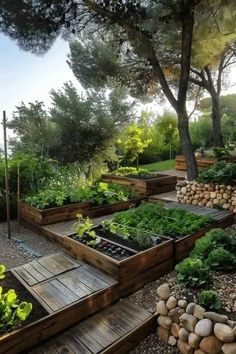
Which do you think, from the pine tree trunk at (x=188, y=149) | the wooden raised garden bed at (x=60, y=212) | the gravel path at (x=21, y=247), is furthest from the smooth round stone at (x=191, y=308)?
the pine tree trunk at (x=188, y=149)

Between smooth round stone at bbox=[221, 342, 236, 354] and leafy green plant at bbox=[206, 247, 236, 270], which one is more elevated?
leafy green plant at bbox=[206, 247, 236, 270]

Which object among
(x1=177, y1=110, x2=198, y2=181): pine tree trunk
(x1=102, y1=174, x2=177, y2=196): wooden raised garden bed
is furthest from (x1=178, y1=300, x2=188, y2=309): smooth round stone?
(x1=177, y1=110, x2=198, y2=181): pine tree trunk

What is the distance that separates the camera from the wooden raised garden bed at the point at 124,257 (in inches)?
113

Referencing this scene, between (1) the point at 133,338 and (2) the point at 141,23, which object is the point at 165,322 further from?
(2) the point at 141,23

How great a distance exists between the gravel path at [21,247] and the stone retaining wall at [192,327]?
1.90 m

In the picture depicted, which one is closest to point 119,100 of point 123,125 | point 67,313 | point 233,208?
point 123,125

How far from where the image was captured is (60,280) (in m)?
2.95

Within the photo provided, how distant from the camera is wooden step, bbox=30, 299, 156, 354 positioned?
86.0 inches

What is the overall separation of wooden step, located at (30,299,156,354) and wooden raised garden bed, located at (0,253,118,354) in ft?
0.25

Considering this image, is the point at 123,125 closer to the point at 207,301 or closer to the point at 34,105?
the point at 34,105

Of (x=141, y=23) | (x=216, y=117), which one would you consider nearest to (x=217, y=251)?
(x=141, y=23)

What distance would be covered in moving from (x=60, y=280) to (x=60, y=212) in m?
1.93

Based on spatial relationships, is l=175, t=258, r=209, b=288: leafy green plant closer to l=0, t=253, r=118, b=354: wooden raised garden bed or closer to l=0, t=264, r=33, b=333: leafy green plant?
l=0, t=253, r=118, b=354: wooden raised garden bed

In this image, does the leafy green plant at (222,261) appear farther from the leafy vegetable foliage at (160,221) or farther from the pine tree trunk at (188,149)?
the pine tree trunk at (188,149)
